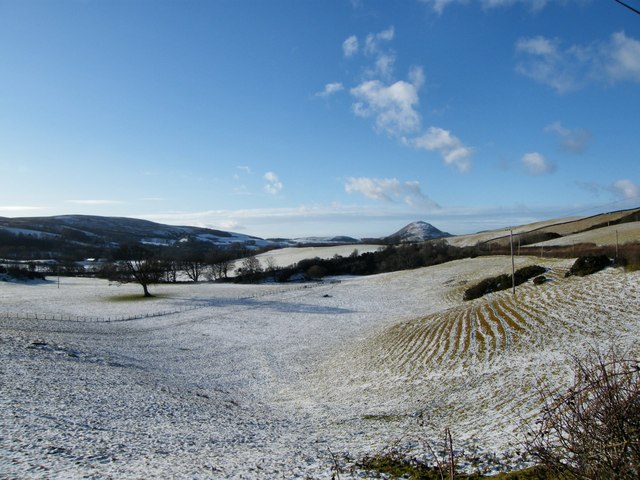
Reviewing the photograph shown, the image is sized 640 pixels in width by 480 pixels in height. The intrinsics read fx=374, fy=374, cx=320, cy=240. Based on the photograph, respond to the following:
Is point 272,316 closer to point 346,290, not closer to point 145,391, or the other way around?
point 346,290

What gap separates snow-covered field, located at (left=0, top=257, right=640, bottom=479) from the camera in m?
10.8

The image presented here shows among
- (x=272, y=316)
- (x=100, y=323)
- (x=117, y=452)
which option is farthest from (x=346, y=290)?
(x=117, y=452)

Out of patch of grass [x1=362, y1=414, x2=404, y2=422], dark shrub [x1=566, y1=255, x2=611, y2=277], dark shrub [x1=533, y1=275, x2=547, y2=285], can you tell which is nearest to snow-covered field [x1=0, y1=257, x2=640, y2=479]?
patch of grass [x1=362, y1=414, x2=404, y2=422]

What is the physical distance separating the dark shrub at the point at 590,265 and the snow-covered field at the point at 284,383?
1.86 m

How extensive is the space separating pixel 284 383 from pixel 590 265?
34194mm

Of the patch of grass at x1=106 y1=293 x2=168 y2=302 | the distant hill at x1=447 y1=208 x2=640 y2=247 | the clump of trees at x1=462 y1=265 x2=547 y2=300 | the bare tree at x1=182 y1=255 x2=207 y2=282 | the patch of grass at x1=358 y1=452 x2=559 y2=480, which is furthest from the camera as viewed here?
the bare tree at x1=182 y1=255 x2=207 y2=282

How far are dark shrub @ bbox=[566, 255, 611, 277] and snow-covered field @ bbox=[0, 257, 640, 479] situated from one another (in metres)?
1.86

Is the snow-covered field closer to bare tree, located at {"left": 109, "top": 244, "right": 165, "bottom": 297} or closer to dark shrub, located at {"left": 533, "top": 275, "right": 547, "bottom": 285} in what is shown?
dark shrub, located at {"left": 533, "top": 275, "right": 547, "bottom": 285}

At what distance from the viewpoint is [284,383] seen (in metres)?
23.7

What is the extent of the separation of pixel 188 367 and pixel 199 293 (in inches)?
1912

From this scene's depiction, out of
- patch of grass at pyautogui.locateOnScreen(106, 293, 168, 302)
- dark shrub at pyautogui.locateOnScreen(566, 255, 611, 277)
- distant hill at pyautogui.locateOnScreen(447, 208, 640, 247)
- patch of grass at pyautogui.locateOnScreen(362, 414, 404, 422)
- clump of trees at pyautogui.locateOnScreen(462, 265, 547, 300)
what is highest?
distant hill at pyautogui.locateOnScreen(447, 208, 640, 247)

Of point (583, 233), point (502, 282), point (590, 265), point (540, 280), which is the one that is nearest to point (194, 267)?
point (502, 282)

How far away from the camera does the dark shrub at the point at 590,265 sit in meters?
37.8

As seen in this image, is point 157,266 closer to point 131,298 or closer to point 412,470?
point 131,298
